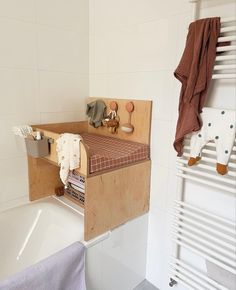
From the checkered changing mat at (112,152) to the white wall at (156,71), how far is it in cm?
11

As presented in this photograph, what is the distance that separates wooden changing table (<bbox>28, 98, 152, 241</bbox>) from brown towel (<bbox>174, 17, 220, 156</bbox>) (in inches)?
14.5

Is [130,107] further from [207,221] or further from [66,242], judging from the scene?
[66,242]

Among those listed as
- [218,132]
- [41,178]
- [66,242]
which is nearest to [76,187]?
[41,178]

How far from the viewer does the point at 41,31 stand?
1545 millimetres

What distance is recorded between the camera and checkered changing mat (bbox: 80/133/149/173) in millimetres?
1244

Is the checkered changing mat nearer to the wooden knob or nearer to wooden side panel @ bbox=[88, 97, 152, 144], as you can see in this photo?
wooden side panel @ bbox=[88, 97, 152, 144]

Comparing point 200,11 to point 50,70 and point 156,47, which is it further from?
point 50,70

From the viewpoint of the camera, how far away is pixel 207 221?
1.19 meters

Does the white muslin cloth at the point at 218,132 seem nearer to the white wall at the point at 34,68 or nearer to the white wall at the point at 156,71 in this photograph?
the white wall at the point at 156,71

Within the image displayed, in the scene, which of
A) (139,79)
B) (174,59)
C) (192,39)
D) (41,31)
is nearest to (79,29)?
(41,31)

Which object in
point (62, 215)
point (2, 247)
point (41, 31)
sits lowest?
point (2, 247)

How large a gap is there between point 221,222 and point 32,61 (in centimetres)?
143

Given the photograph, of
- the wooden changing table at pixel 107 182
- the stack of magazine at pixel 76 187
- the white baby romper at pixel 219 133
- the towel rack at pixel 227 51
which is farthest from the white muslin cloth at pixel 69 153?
the towel rack at pixel 227 51

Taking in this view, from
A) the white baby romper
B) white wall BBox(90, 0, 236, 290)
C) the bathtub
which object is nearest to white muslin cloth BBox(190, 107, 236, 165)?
the white baby romper
